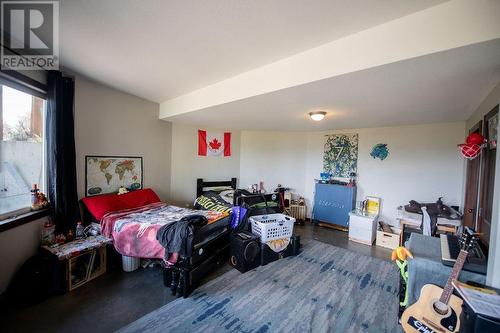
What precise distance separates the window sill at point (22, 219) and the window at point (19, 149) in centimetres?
7

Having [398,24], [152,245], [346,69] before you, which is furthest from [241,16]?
Result: [152,245]

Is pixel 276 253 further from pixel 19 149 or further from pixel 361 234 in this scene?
pixel 19 149

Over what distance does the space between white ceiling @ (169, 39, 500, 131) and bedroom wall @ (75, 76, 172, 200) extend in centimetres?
65

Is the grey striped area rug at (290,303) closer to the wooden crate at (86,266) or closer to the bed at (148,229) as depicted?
the bed at (148,229)

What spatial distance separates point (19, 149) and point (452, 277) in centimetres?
392

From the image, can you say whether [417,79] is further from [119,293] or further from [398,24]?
[119,293]

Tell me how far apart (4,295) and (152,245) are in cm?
129

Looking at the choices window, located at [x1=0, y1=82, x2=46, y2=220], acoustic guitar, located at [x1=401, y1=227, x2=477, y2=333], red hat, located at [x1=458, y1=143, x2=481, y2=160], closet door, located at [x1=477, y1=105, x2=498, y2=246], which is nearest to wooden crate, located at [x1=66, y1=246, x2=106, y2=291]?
window, located at [x1=0, y1=82, x2=46, y2=220]

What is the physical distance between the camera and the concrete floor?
5.57ft

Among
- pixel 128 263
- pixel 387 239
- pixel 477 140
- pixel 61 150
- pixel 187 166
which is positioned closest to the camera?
pixel 477 140

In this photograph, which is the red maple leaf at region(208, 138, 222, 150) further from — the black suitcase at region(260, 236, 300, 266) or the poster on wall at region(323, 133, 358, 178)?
the black suitcase at region(260, 236, 300, 266)

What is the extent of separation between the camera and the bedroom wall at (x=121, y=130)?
8.74ft

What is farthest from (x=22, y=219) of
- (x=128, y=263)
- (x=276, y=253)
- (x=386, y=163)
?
(x=386, y=163)

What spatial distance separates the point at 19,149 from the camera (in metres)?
2.06
